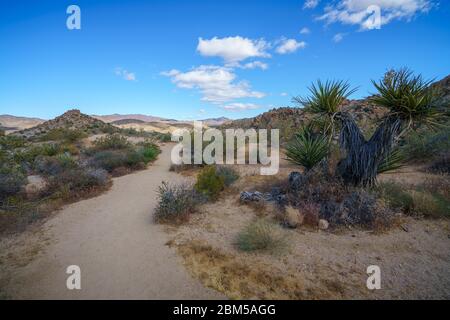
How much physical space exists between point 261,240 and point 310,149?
10.5 ft

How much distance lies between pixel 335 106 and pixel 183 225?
4.30 m

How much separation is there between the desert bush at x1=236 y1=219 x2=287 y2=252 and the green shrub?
245 centimetres

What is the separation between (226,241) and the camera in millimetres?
4699

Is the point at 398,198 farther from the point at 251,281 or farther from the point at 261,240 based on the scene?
the point at 251,281

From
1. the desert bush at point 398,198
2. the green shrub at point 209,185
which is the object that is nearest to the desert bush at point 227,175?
the green shrub at point 209,185

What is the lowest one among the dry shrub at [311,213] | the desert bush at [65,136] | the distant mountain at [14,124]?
the dry shrub at [311,213]

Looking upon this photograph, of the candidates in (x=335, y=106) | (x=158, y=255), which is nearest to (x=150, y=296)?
(x=158, y=255)

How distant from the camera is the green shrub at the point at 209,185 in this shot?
6.91 m

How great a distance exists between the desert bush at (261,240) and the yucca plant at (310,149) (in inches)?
109

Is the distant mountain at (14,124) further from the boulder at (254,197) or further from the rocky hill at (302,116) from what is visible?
the boulder at (254,197)

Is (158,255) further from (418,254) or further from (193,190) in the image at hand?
(418,254)

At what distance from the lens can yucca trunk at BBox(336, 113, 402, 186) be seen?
16.9ft

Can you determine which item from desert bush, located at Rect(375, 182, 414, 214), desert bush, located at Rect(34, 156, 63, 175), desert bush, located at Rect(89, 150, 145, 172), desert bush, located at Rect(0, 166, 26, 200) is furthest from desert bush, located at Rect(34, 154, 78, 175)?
desert bush, located at Rect(375, 182, 414, 214)

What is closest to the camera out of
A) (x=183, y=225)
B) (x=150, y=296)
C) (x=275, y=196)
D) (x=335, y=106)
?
(x=150, y=296)
